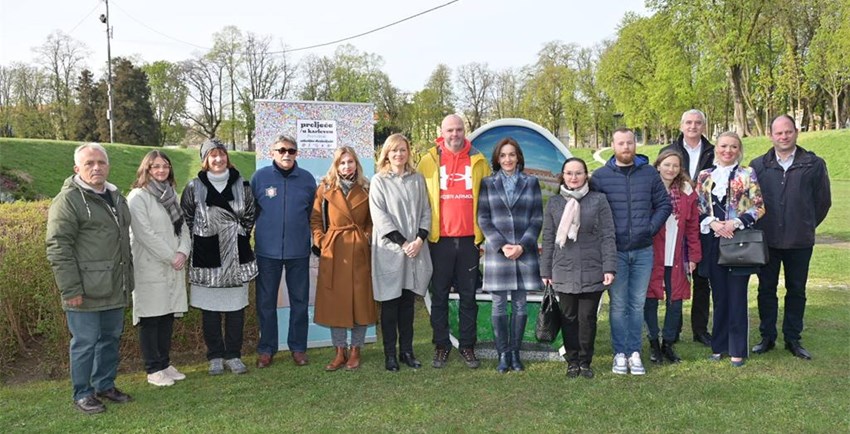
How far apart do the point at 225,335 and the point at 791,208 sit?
15.6ft

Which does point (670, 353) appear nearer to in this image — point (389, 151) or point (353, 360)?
point (353, 360)

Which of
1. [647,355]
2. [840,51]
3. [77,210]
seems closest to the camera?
[77,210]

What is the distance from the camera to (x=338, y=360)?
16.5 feet

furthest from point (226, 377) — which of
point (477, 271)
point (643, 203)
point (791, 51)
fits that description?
point (791, 51)

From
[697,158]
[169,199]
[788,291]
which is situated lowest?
[788,291]

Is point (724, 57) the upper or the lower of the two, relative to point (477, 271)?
upper

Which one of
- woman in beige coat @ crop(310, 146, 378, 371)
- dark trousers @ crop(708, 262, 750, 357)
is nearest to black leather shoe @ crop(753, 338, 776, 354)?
dark trousers @ crop(708, 262, 750, 357)

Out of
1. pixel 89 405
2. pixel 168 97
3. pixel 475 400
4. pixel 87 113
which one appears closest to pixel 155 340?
pixel 89 405

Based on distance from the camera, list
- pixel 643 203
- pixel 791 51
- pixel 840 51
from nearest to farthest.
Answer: pixel 643 203, pixel 840 51, pixel 791 51

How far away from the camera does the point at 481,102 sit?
2046 inches

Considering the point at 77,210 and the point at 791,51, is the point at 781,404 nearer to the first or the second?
the point at 77,210

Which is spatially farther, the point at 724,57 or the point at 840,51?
the point at 724,57

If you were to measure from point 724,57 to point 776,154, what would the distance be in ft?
115

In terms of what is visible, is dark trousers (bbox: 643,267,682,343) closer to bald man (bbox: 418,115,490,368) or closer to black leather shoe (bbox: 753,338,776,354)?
black leather shoe (bbox: 753,338,776,354)
